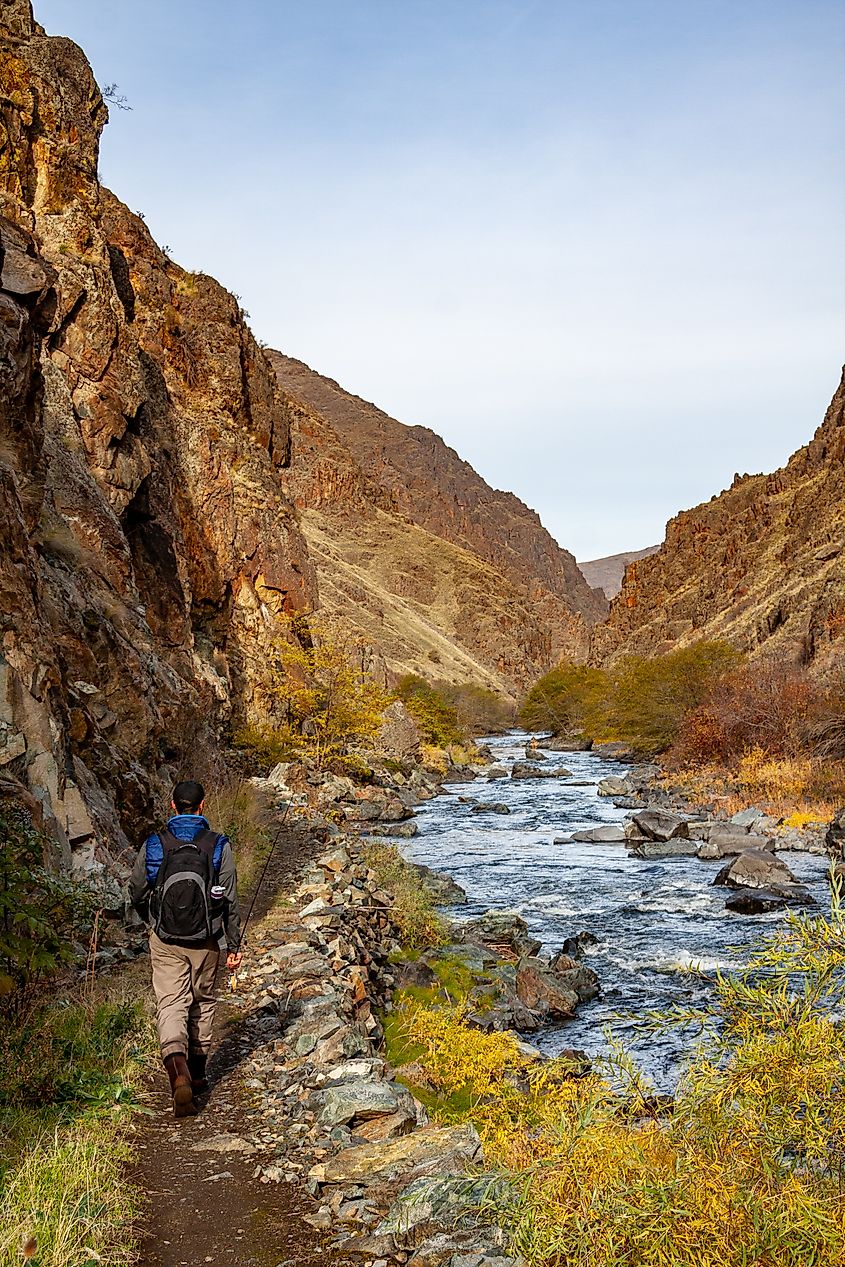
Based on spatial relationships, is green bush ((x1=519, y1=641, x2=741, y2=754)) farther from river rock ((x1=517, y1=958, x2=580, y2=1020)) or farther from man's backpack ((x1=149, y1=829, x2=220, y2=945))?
man's backpack ((x1=149, y1=829, x2=220, y2=945))

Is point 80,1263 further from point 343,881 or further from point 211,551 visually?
point 211,551

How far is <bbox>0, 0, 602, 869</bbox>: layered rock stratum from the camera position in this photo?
1042 centimetres

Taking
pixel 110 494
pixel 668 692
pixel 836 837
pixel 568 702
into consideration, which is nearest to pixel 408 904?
pixel 110 494

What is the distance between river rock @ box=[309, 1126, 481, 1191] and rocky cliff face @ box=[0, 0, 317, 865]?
4882 mm

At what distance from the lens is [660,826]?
25.8 meters

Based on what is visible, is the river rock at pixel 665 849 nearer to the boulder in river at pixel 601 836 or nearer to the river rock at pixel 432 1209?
the boulder in river at pixel 601 836

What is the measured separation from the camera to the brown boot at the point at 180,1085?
234 inches

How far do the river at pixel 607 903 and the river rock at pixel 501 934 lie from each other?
0.47 metres

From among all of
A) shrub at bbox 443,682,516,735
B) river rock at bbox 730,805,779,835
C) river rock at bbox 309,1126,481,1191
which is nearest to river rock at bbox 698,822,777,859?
river rock at bbox 730,805,779,835

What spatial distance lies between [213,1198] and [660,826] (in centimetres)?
2245

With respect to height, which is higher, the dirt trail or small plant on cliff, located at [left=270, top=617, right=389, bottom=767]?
small plant on cliff, located at [left=270, top=617, right=389, bottom=767]

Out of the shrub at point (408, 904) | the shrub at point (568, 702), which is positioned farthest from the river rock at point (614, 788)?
the shrub at point (568, 702)

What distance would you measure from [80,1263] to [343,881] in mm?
11223

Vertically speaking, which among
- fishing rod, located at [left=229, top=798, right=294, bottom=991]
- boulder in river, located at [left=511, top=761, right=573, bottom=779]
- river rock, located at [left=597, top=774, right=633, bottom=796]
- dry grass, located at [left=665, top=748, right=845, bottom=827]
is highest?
fishing rod, located at [left=229, top=798, right=294, bottom=991]
